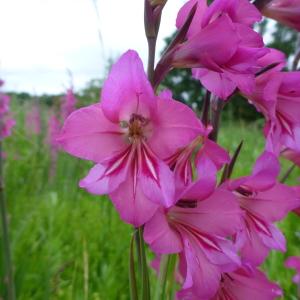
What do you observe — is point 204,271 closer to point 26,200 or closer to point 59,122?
point 26,200

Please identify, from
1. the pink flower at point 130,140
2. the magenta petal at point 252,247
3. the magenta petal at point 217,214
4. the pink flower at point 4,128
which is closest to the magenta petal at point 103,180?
the pink flower at point 130,140

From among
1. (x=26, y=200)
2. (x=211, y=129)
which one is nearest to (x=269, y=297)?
(x=211, y=129)

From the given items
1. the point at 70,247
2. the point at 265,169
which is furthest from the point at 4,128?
the point at 265,169

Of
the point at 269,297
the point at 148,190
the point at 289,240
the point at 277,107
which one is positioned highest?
the point at 277,107

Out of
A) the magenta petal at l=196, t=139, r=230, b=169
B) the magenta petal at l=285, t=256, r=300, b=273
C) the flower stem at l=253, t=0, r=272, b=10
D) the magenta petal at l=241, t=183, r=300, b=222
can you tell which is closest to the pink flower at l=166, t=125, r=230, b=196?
the magenta petal at l=196, t=139, r=230, b=169

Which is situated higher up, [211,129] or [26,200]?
[211,129]

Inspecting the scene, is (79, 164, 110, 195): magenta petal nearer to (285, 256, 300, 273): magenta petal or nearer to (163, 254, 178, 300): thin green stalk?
(163, 254, 178, 300): thin green stalk
